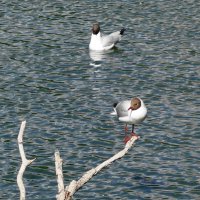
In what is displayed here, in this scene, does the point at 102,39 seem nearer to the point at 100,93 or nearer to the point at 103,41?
the point at 103,41

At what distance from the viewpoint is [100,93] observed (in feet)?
111

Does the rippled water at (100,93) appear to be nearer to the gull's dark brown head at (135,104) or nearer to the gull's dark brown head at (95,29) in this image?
the gull's dark brown head at (95,29)

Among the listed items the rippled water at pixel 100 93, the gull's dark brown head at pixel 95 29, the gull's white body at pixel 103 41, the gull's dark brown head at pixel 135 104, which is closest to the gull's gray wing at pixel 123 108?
the gull's dark brown head at pixel 135 104

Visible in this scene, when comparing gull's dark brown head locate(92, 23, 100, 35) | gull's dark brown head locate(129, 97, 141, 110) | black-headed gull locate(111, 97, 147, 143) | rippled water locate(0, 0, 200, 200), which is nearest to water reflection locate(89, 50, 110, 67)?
rippled water locate(0, 0, 200, 200)

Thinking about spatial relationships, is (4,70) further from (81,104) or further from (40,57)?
(81,104)

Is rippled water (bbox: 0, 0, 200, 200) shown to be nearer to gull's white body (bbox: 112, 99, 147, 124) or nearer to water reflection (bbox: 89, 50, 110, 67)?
water reflection (bbox: 89, 50, 110, 67)

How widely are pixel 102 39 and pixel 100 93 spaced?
940 centimetres

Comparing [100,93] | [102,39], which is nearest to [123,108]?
[100,93]

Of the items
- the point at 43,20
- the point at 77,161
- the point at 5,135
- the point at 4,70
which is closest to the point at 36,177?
the point at 77,161

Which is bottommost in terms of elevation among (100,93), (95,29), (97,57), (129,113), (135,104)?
(100,93)

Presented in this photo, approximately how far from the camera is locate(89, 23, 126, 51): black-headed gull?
138 ft

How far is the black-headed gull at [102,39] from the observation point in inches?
1656

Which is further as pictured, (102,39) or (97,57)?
(102,39)

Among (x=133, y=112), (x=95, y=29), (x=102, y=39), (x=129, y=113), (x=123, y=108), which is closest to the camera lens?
(x=133, y=112)
